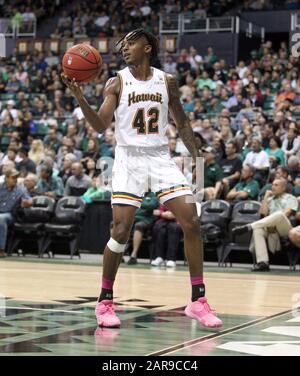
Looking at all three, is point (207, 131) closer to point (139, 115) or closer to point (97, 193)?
point (97, 193)

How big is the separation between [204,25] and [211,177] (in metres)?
10.7

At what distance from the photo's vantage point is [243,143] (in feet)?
49.7

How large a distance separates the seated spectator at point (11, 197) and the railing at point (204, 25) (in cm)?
1053

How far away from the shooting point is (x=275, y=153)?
14.2 metres

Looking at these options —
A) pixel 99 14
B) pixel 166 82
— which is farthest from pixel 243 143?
pixel 99 14

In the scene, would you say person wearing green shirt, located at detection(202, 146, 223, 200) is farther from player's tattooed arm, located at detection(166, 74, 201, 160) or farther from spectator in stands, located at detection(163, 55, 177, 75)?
spectator in stands, located at detection(163, 55, 177, 75)

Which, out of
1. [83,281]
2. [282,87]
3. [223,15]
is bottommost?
[83,281]

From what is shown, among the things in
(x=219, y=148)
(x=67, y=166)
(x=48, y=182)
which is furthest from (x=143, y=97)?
(x=67, y=166)

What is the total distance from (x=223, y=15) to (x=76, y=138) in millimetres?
9441

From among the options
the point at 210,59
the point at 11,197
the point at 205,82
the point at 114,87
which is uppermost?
the point at 210,59

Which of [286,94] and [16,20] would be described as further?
[16,20]

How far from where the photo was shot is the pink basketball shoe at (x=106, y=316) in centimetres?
612

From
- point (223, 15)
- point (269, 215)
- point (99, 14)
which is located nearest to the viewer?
point (269, 215)
